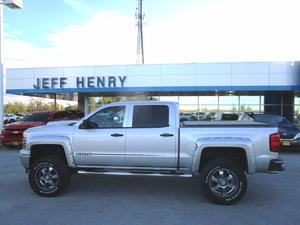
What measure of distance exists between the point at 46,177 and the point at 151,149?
2228 millimetres

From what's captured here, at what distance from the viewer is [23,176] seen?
355 inches

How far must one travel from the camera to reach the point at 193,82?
23406 mm

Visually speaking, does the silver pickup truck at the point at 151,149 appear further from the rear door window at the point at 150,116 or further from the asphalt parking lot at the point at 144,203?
the asphalt parking lot at the point at 144,203

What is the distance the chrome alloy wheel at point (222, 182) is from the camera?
6.51 meters

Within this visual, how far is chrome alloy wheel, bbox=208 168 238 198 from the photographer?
6.51 metres

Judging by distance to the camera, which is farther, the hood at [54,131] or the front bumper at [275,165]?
the hood at [54,131]

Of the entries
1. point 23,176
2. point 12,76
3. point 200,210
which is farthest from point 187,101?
point 200,210

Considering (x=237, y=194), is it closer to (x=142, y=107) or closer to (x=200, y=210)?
Result: (x=200, y=210)

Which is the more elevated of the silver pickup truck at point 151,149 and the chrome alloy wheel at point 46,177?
the silver pickup truck at point 151,149

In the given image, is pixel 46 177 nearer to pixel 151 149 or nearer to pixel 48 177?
pixel 48 177

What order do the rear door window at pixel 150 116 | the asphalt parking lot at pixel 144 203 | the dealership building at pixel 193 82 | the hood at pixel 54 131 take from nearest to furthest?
the asphalt parking lot at pixel 144 203 → the rear door window at pixel 150 116 → the hood at pixel 54 131 → the dealership building at pixel 193 82

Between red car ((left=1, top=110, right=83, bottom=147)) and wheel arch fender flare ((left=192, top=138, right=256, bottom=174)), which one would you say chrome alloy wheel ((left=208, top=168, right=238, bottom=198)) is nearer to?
wheel arch fender flare ((left=192, top=138, right=256, bottom=174))

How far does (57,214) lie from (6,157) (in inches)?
303

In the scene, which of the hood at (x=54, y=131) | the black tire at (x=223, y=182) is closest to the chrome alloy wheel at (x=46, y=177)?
the hood at (x=54, y=131)
